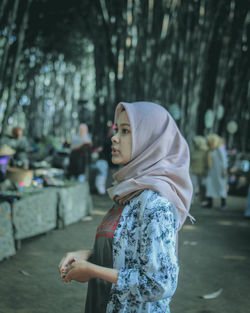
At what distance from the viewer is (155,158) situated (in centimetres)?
148

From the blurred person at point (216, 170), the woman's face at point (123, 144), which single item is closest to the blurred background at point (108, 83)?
the blurred person at point (216, 170)

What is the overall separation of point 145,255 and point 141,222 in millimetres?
123

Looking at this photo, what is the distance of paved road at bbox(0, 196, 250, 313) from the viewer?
337 centimetres

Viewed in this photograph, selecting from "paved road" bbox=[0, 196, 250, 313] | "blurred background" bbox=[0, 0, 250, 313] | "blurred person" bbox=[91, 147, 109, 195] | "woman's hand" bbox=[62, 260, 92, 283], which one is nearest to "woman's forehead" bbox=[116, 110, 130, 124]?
"woman's hand" bbox=[62, 260, 92, 283]

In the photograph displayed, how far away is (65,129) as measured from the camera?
24.1 metres

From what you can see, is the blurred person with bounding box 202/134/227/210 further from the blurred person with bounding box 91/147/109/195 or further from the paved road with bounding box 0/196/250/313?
the blurred person with bounding box 91/147/109/195

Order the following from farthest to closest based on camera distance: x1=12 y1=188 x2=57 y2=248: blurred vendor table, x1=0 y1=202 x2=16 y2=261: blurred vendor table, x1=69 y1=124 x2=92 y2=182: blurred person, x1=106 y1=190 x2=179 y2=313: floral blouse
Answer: x1=69 y1=124 x2=92 y2=182: blurred person, x1=12 y1=188 x2=57 y2=248: blurred vendor table, x1=0 y1=202 x2=16 y2=261: blurred vendor table, x1=106 y1=190 x2=179 y2=313: floral blouse

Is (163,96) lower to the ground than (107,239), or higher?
higher

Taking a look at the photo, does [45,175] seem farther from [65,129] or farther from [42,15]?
[65,129]

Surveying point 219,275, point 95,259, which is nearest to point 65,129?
point 219,275

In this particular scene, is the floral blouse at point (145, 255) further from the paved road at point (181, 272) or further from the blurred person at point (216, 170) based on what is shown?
the blurred person at point (216, 170)

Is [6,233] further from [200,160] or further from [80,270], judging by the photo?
[200,160]

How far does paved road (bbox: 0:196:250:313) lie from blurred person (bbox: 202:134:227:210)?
156 cm

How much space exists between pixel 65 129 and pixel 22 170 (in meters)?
19.0
